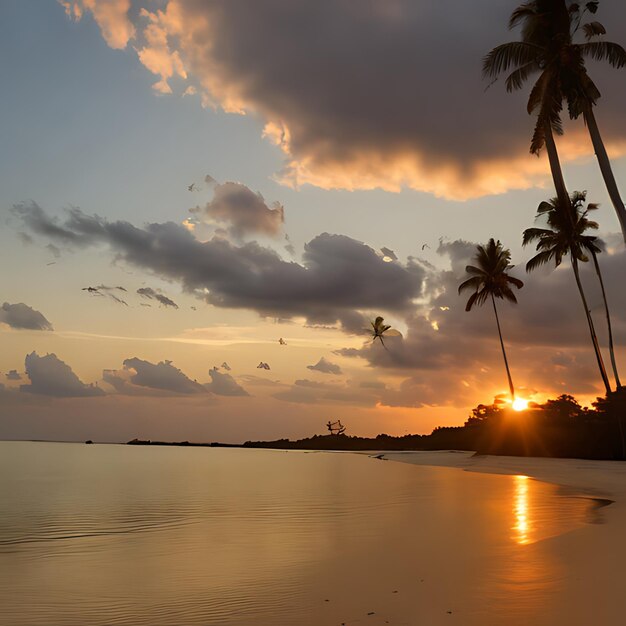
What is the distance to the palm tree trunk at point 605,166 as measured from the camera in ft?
76.8

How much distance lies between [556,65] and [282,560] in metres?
27.1

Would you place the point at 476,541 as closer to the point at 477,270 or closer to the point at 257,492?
the point at 257,492

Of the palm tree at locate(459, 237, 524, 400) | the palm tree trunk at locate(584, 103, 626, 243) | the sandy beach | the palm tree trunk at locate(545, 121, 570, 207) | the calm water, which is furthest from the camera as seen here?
the palm tree at locate(459, 237, 524, 400)

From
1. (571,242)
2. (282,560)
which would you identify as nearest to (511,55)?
(571,242)

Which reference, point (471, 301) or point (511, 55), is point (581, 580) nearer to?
point (511, 55)

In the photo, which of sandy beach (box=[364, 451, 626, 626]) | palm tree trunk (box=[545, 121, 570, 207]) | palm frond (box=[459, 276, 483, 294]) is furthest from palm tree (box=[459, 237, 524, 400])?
sandy beach (box=[364, 451, 626, 626])

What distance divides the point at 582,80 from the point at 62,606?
93.0 ft

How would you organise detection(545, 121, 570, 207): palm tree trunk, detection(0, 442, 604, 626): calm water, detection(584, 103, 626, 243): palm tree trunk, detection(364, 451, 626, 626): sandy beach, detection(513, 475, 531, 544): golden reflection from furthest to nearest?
1. detection(545, 121, 570, 207): palm tree trunk
2. detection(584, 103, 626, 243): palm tree trunk
3. detection(513, 475, 531, 544): golden reflection
4. detection(0, 442, 604, 626): calm water
5. detection(364, 451, 626, 626): sandy beach

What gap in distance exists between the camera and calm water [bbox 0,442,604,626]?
5.27 meters

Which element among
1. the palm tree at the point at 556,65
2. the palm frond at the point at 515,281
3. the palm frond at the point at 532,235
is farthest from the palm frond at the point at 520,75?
the palm frond at the point at 515,281

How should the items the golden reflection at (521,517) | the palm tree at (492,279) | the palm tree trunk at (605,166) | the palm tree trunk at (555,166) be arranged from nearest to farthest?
the golden reflection at (521,517)
the palm tree trunk at (605,166)
the palm tree trunk at (555,166)
the palm tree at (492,279)

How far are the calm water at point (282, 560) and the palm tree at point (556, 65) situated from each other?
18133mm

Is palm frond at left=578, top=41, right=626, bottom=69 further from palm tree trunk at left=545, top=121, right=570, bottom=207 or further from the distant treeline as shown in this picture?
the distant treeline

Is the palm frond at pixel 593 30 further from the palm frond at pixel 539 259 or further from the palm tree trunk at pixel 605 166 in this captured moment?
the palm frond at pixel 539 259
